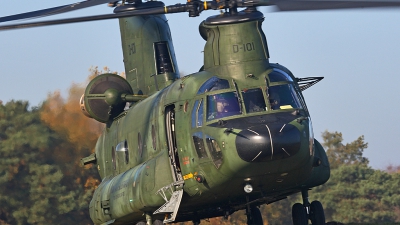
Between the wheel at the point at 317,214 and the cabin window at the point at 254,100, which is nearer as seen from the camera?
the cabin window at the point at 254,100

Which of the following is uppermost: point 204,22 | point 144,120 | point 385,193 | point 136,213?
point 204,22

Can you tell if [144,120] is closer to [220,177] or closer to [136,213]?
[136,213]

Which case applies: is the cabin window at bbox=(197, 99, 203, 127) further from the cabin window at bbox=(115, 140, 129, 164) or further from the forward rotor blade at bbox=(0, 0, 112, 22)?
the cabin window at bbox=(115, 140, 129, 164)

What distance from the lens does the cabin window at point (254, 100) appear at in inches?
591

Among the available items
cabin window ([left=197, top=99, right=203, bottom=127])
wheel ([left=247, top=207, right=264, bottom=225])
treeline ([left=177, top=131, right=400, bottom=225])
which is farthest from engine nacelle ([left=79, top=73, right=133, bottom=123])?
treeline ([left=177, top=131, right=400, bottom=225])

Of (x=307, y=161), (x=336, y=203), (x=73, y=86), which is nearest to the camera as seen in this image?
(x=307, y=161)

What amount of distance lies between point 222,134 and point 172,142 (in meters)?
1.76

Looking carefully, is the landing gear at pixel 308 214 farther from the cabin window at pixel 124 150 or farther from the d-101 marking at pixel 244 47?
the cabin window at pixel 124 150

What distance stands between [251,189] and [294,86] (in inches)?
83.2

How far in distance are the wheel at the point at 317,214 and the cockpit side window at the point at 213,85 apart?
332cm

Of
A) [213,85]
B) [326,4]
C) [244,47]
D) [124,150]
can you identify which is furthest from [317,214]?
[326,4]

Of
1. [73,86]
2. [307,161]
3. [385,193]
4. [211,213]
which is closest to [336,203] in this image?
[385,193]

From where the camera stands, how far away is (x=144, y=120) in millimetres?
17672

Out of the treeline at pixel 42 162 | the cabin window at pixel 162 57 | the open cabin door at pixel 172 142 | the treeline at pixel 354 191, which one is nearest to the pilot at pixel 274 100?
the open cabin door at pixel 172 142
